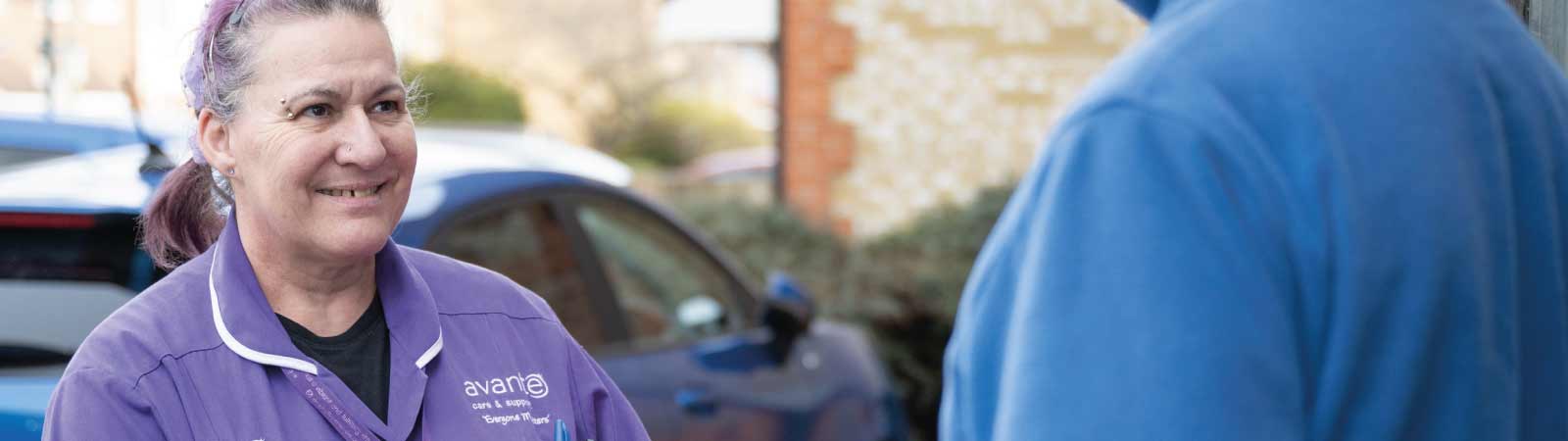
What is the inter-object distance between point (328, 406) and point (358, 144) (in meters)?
0.35

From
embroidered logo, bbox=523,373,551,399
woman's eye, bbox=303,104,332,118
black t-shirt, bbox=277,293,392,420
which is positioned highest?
woman's eye, bbox=303,104,332,118

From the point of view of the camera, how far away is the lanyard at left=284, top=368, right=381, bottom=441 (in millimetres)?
2025

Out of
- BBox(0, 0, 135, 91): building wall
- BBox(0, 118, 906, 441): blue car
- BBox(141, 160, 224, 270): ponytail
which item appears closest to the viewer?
BBox(141, 160, 224, 270): ponytail

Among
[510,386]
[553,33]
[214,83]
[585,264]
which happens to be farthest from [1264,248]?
[553,33]

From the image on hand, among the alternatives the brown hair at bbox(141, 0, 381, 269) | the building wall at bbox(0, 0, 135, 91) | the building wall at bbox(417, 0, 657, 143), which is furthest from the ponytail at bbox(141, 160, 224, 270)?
the building wall at bbox(417, 0, 657, 143)

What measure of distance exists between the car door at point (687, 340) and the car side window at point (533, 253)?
0.34 ft

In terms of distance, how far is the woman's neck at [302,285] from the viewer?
2.22m

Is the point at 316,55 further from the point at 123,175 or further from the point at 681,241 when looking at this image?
the point at 681,241

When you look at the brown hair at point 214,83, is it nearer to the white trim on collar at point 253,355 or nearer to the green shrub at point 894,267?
the white trim on collar at point 253,355

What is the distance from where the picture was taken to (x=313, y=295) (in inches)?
88.1

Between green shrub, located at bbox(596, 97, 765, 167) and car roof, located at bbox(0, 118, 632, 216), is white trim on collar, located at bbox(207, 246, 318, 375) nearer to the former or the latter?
car roof, located at bbox(0, 118, 632, 216)

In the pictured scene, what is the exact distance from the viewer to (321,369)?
81.2 inches

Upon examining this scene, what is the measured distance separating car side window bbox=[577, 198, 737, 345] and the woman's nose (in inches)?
91.4

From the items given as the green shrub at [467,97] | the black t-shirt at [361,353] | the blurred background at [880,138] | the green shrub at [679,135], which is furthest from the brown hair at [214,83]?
the green shrub at [679,135]
